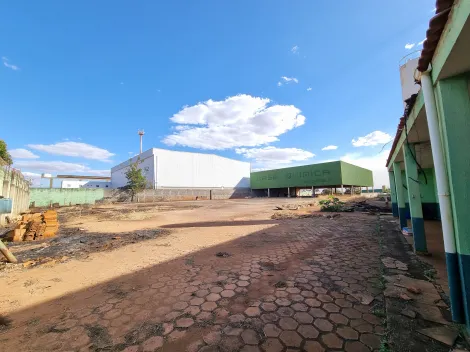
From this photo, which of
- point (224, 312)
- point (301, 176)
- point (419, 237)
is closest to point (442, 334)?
point (224, 312)

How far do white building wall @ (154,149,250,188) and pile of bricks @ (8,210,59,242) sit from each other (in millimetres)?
27459

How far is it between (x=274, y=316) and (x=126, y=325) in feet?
5.63

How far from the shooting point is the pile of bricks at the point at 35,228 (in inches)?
274

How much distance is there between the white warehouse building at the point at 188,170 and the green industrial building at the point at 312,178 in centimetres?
475

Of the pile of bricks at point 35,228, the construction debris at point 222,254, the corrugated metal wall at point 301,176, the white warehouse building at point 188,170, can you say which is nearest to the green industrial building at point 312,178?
the corrugated metal wall at point 301,176

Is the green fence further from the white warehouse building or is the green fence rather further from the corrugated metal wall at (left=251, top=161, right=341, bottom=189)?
the corrugated metal wall at (left=251, top=161, right=341, bottom=189)

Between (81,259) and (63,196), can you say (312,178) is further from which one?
(63,196)

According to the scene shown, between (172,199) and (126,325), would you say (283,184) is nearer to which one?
(172,199)

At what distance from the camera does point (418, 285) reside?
3.09 metres

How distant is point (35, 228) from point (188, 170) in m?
31.4

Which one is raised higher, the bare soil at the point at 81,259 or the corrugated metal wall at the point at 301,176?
the corrugated metal wall at the point at 301,176

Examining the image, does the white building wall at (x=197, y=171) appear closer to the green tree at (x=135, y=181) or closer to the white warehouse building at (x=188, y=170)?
the white warehouse building at (x=188, y=170)

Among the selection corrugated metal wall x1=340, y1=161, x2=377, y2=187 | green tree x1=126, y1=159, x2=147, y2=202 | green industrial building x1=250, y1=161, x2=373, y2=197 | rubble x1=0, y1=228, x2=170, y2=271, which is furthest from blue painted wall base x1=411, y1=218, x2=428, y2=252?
green tree x1=126, y1=159, x2=147, y2=202

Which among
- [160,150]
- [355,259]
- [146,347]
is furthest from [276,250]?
[160,150]
